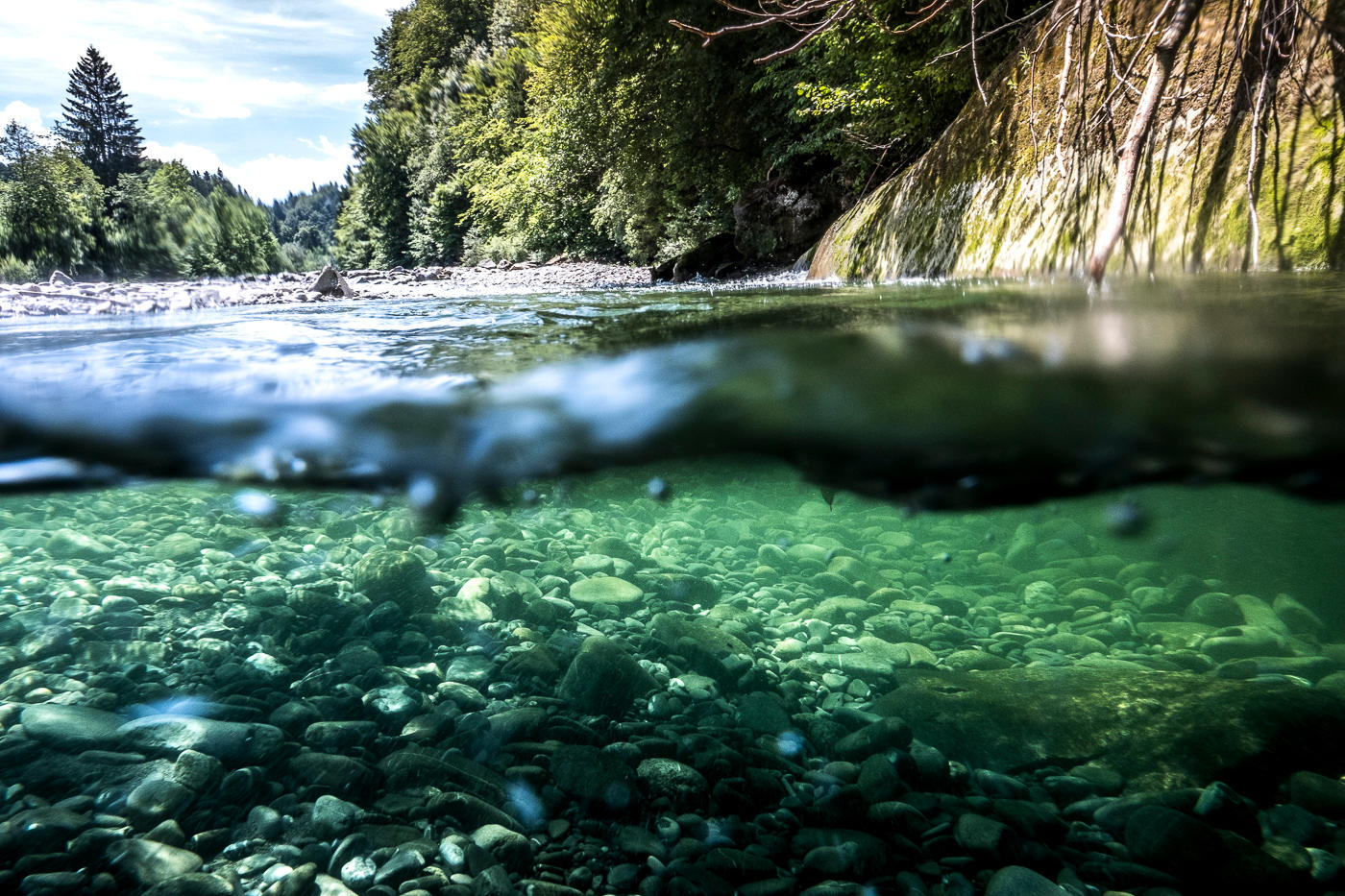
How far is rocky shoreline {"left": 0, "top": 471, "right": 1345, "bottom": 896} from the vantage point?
2543 mm

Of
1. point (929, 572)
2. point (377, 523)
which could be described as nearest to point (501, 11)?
point (377, 523)

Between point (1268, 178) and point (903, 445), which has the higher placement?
point (1268, 178)

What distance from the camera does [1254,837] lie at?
8.90 ft

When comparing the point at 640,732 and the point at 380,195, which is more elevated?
the point at 380,195

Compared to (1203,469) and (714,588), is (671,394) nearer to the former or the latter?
(1203,469)

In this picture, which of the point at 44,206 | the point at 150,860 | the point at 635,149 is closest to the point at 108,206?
the point at 44,206

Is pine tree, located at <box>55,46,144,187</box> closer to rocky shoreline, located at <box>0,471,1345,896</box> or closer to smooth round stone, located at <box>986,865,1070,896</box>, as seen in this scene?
rocky shoreline, located at <box>0,471,1345,896</box>

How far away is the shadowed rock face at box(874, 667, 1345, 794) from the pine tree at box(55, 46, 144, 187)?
11.2 metres

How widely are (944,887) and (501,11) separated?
140 ft

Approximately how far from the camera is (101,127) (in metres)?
Result: 9.86

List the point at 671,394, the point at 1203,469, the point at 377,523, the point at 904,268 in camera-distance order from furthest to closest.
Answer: the point at 377,523
the point at 904,268
the point at 1203,469
the point at 671,394

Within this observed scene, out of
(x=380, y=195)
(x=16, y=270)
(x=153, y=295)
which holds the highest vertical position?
(x=380, y=195)

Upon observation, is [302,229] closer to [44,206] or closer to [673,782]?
[44,206]

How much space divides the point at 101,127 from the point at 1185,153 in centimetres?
1316
